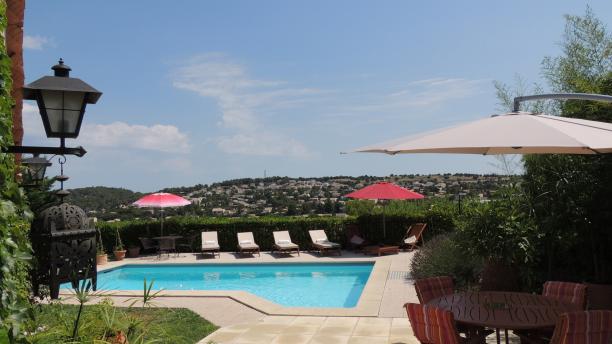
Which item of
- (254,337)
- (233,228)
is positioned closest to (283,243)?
(233,228)

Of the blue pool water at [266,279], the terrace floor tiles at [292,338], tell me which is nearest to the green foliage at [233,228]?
the blue pool water at [266,279]

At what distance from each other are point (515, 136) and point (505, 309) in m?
1.54

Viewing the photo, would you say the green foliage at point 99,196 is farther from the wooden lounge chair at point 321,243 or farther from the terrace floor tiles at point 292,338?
the terrace floor tiles at point 292,338

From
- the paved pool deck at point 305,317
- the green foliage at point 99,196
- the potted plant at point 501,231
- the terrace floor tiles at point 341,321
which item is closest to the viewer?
the paved pool deck at point 305,317

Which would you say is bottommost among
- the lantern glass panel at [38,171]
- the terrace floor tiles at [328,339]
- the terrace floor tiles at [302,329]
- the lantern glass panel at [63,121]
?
the terrace floor tiles at [302,329]

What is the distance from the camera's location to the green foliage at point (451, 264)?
351 inches

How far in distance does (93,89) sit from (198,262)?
12.3 metres

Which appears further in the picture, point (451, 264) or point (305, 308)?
point (451, 264)

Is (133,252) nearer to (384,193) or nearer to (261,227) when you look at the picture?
(261,227)

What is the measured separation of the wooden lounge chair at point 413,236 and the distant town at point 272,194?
4.87ft

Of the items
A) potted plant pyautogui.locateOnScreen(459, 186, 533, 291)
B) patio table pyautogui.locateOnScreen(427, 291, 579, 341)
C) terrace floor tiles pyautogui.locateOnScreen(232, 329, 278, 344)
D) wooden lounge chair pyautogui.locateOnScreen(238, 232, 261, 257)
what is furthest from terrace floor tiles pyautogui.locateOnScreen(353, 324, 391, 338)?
wooden lounge chair pyautogui.locateOnScreen(238, 232, 261, 257)

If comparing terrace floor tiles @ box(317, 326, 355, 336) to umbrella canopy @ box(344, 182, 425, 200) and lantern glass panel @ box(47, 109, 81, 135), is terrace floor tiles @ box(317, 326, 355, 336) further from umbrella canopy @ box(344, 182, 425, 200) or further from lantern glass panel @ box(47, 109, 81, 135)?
umbrella canopy @ box(344, 182, 425, 200)

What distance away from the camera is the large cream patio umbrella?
3689 millimetres

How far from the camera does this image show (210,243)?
16203 mm
